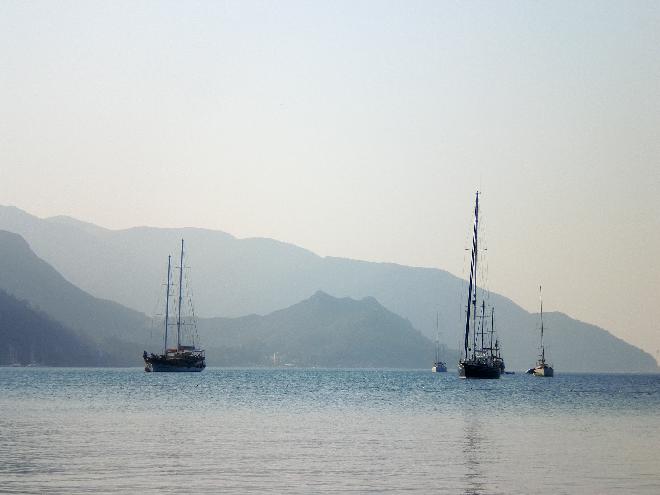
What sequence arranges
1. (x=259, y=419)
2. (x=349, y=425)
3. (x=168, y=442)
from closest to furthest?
(x=168, y=442) < (x=349, y=425) < (x=259, y=419)

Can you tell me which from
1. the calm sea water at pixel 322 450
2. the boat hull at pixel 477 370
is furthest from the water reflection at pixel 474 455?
the boat hull at pixel 477 370

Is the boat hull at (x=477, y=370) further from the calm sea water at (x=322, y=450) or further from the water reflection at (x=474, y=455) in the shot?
the water reflection at (x=474, y=455)

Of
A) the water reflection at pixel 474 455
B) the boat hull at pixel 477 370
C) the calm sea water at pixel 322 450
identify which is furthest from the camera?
the boat hull at pixel 477 370

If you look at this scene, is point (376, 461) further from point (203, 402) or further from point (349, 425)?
point (203, 402)

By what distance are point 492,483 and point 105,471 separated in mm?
12803

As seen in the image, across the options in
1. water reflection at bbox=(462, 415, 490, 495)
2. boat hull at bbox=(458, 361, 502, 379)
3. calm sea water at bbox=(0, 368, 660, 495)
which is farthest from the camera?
boat hull at bbox=(458, 361, 502, 379)

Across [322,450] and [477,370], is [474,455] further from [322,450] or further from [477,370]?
[477,370]

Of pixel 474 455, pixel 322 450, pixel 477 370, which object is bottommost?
pixel 322 450

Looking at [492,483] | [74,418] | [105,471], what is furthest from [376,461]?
[74,418]

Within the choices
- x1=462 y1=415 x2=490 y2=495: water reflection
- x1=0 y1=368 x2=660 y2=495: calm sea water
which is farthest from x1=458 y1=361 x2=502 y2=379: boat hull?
x1=462 y1=415 x2=490 y2=495: water reflection

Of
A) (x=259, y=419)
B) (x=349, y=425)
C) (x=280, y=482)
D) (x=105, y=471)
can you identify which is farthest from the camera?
(x=259, y=419)

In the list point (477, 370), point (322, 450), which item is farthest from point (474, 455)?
point (477, 370)

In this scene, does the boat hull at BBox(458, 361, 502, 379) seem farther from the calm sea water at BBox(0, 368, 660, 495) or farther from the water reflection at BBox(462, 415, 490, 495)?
the water reflection at BBox(462, 415, 490, 495)

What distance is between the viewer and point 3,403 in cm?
8344
